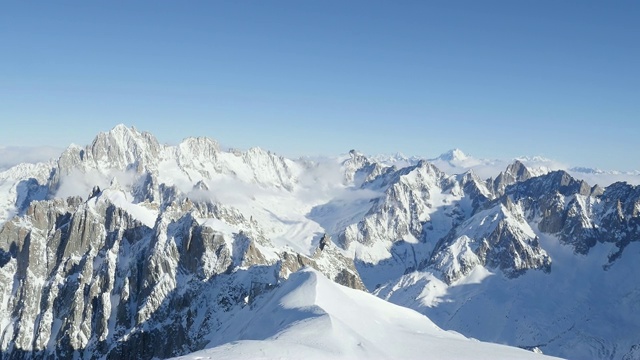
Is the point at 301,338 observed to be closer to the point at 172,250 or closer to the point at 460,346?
the point at 460,346

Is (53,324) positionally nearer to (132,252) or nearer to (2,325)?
(2,325)

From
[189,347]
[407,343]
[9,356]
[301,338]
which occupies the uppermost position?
[301,338]

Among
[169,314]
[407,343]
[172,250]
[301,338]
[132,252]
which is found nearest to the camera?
[301,338]

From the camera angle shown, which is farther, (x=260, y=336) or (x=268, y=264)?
(x=268, y=264)

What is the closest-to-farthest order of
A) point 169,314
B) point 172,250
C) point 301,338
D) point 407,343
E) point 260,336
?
point 301,338 → point 407,343 → point 260,336 → point 169,314 → point 172,250

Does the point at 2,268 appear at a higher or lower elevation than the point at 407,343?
lower

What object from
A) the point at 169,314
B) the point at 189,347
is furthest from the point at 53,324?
the point at 189,347
